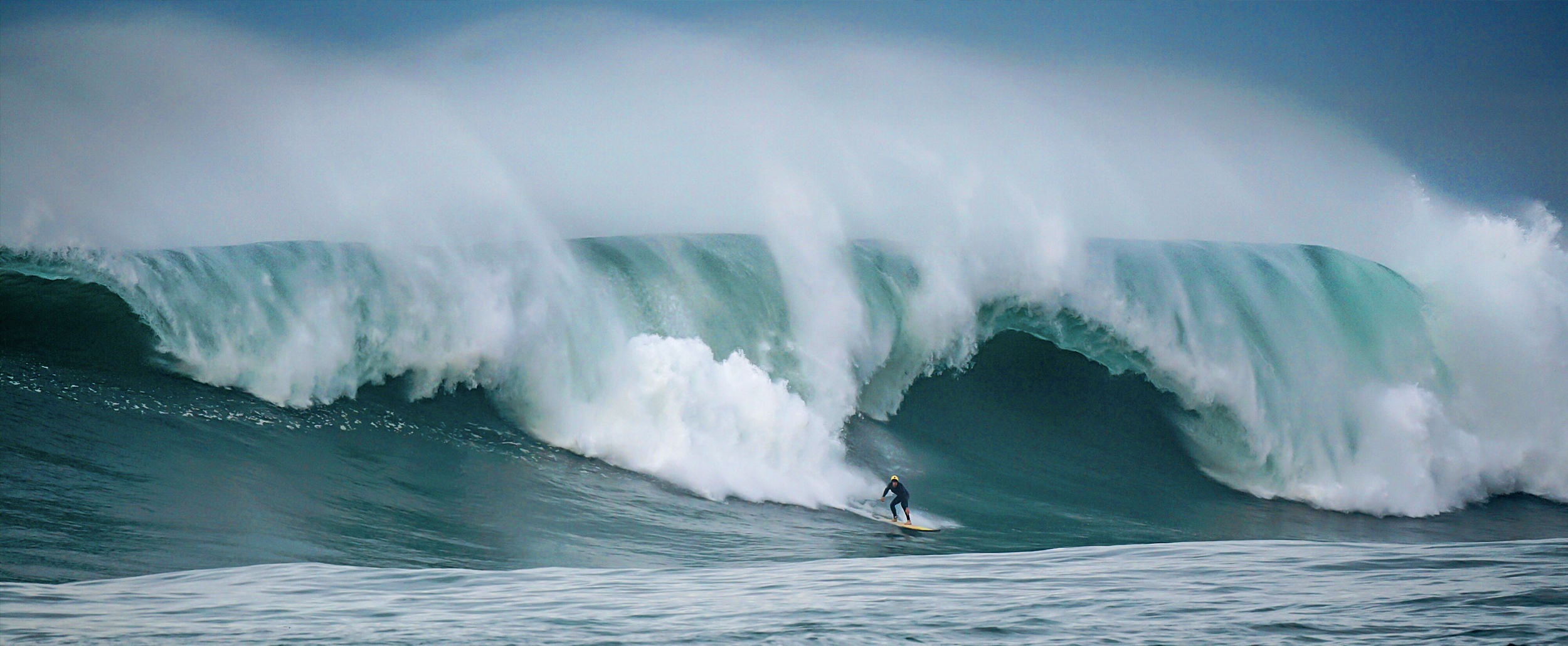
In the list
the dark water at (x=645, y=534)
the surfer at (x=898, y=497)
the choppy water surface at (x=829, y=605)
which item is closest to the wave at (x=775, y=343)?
the dark water at (x=645, y=534)

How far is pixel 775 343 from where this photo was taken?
13008 millimetres

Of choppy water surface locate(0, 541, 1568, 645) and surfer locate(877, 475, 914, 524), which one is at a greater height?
surfer locate(877, 475, 914, 524)

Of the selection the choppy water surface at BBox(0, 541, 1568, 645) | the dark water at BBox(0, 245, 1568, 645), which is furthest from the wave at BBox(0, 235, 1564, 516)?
the choppy water surface at BBox(0, 541, 1568, 645)

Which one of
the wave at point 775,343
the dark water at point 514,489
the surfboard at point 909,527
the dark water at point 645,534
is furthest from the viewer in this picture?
the wave at point 775,343

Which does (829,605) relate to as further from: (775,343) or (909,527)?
(775,343)

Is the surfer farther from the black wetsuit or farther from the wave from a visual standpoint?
the wave

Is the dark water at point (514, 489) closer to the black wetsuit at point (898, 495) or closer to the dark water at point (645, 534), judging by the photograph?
the dark water at point (645, 534)

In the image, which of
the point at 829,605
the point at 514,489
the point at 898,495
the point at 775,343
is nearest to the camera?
the point at 829,605

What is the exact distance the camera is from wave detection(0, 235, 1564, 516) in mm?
11414

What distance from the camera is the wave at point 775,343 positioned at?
1141cm

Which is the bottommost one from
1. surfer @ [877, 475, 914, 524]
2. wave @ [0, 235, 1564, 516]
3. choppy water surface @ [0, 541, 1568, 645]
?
choppy water surface @ [0, 541, 1568, 645]

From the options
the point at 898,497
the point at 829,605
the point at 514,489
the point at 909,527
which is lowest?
the point at 829,605

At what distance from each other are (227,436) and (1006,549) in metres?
6.54

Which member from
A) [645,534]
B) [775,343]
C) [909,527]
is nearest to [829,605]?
[645,534]
